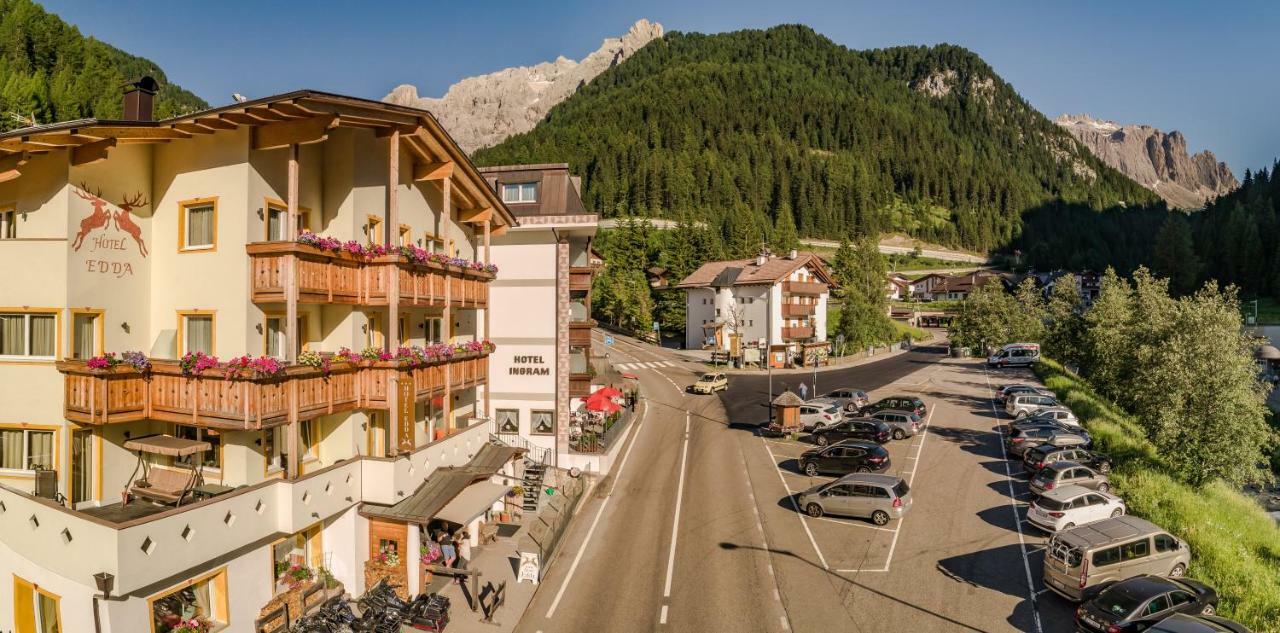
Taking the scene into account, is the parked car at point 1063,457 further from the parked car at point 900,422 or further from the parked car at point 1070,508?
the parked car at point 900,422

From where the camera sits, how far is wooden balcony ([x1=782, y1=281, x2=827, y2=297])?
7788cm

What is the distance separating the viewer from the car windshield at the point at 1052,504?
25344 mm

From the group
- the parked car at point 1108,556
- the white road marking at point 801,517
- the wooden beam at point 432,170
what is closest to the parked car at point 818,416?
the white road marking at point 801,517

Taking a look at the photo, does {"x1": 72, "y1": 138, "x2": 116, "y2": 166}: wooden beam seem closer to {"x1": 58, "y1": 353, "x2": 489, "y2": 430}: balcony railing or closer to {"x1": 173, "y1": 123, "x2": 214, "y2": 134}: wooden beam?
{"x1": 173, "y1": 123, "x2": 214, "y2": 134}: wooden beam

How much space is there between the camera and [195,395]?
17.1 meters

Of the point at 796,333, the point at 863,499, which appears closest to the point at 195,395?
the point at 863,499

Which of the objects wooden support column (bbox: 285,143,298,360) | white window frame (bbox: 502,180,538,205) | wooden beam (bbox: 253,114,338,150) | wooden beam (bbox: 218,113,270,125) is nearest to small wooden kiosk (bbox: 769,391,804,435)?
white window frame (bbox: 502,180,538,205)

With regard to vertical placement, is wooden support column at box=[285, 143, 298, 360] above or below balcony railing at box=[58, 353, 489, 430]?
above

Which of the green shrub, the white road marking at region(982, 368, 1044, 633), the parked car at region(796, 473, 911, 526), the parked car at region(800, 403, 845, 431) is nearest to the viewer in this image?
the green shrub

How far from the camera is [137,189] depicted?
734 inches

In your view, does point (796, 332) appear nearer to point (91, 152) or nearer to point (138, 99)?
point (138, 99)

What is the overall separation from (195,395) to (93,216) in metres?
5.35

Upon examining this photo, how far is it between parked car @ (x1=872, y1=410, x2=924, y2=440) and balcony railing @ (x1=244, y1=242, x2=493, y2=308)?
28133 mm

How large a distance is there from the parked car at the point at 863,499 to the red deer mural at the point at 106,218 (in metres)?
25.0
